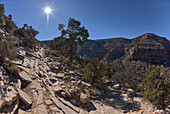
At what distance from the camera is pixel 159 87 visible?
4504mm

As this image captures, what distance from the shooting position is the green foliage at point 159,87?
430 centimetres

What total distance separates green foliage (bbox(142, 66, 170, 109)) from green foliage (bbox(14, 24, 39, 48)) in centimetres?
1277

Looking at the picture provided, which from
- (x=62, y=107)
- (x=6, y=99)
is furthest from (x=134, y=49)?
(x=6, y=99)

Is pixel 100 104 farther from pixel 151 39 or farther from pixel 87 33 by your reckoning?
pixel 151 39

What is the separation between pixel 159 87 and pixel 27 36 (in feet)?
49.6

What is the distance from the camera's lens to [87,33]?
54.4 feet

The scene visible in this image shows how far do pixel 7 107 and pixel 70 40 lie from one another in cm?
1491

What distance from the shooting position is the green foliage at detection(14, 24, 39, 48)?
11.9 m

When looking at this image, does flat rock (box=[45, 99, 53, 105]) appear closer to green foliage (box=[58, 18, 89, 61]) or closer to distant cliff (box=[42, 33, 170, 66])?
green foliage (box=[58, 18, 89, 61])

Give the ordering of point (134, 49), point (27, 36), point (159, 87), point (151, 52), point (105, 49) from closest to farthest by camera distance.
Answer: point (159, 87) → point (27, 36) → point (151, 52) → point (134, 49) → point (105, 49)

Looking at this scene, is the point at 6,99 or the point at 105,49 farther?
the point at 105,49

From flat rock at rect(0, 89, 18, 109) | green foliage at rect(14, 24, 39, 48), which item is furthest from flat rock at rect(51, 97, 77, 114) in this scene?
green foliage at rect(14, 24, 39, 48)

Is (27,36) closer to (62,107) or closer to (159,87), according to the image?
(62,107)

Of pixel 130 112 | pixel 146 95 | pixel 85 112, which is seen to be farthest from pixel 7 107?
pixel 146 95
